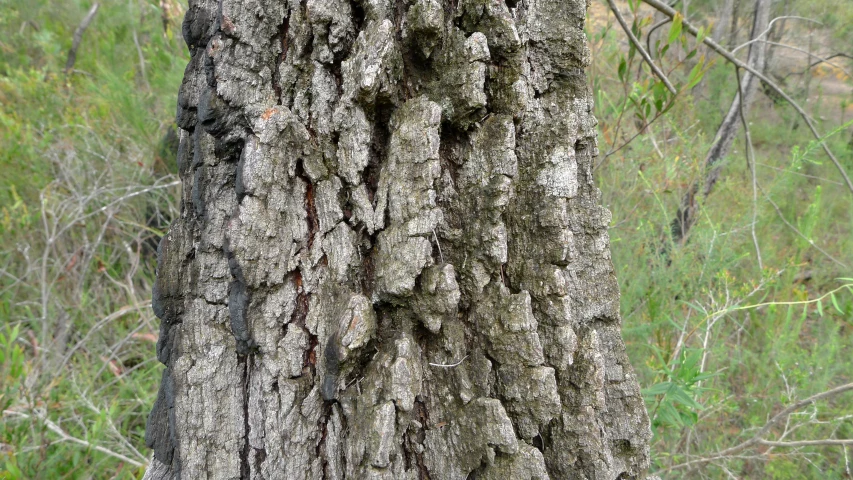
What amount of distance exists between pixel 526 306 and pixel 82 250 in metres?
3.03

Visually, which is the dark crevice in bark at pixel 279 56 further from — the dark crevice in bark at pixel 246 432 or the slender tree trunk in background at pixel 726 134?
the slender tree trunk in background at pixel 726 134

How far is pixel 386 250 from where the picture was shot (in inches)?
34.0

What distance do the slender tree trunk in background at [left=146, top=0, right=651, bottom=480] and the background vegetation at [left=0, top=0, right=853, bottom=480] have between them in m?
0.87

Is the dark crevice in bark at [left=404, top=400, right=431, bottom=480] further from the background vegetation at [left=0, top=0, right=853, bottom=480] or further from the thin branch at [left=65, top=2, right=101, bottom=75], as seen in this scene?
the thin branch at [left=65, top=2, right=101, bottom=75]

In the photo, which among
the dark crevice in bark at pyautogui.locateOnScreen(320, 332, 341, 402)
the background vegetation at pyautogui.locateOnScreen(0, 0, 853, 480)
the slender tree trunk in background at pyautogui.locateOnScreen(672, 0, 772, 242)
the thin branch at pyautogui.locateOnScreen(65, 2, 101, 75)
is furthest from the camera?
the thin branch at pyautogui.locateOnScreen(65, 2, 101, 75)

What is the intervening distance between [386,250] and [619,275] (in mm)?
1849

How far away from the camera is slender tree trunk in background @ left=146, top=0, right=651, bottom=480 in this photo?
2.80 ft

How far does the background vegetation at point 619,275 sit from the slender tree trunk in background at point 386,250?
872 millimetres

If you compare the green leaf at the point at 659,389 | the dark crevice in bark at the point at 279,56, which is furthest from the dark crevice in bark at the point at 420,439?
the green leaf at the point at 659,389

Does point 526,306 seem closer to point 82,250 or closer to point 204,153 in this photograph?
point 204,153

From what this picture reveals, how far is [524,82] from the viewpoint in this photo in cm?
90

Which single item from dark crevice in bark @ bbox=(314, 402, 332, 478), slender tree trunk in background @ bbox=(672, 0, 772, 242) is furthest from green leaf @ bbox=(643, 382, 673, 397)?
slender tree trunk in background @ bbox=(672, 0, 772, 242)

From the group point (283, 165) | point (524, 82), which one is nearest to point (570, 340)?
point (524, 82)

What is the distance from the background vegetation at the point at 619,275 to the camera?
1969 millimetres
